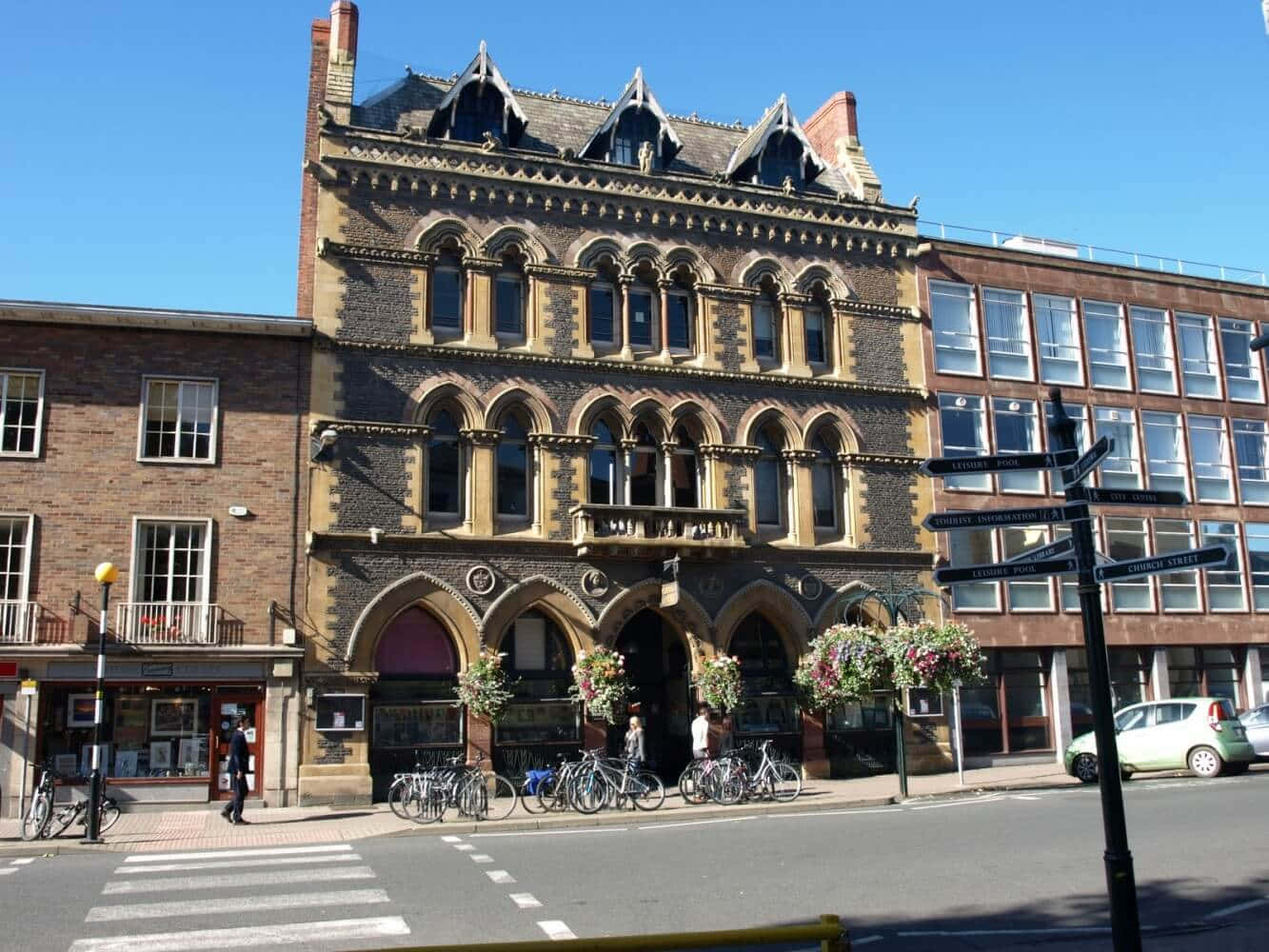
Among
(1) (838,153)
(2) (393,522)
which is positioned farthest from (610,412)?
(1) (838,153)

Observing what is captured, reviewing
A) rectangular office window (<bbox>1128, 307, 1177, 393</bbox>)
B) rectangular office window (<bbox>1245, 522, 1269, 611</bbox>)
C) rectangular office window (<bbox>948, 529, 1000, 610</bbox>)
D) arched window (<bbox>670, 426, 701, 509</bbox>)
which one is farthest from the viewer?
rectangular office window (<bbox>1128, 307, 1177, 393</bbox>)

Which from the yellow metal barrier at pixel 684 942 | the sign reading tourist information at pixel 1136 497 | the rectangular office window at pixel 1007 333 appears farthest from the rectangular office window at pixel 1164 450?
the yellow metal barrier at pixel 684 942

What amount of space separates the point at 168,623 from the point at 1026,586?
19.7 m

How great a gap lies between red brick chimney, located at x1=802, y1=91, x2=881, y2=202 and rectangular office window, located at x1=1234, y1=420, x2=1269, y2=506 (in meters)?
12.6

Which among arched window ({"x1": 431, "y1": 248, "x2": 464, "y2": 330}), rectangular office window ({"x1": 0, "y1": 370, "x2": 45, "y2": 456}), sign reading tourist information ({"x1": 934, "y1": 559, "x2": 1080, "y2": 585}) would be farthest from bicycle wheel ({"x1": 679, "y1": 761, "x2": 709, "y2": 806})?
sign reading tourist information ({"x1": 934, "y1": 559, "x2": 1080, "y2": 585})

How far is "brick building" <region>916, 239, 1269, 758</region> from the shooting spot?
29.7 metres

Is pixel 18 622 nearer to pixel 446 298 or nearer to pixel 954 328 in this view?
pixel 446 298

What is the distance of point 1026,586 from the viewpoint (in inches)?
1188

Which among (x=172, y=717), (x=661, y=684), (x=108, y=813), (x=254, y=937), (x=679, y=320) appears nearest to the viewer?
(x=254, y=937)

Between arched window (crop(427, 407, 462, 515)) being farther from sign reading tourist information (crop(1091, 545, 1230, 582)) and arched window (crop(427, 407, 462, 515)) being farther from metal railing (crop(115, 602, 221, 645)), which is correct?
sign reading tourist information (crop(1091, 545, 1230, 582))

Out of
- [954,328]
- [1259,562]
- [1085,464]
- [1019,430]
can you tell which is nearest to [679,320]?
[954,328]

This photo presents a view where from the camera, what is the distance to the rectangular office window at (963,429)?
30094 mm

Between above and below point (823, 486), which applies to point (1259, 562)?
below

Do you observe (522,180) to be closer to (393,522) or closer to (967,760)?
(393,522)
